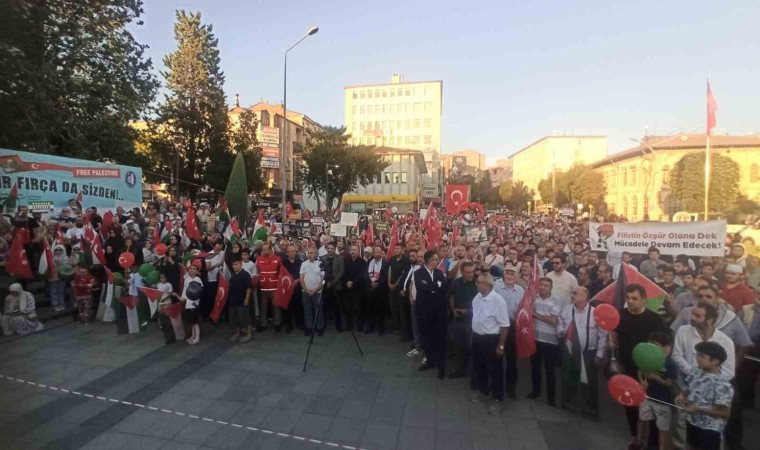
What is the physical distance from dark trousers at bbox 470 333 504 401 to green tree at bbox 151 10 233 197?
33.5 m

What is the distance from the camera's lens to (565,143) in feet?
336

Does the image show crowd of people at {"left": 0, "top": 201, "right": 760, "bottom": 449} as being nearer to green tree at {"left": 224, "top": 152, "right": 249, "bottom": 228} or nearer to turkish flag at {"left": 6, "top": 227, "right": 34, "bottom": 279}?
turkish flag at {"left": 6, "top": 227, "right": 34, "bottom": 279}

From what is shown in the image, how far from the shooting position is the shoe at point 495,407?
5523 mm

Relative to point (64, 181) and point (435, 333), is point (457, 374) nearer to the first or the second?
point (435, 333)

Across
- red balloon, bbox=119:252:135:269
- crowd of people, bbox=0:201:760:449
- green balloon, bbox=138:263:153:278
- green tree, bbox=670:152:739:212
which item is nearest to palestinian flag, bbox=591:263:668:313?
crowd of people, bbox=0:201:760:449

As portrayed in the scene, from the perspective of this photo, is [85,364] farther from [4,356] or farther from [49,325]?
[49,325]

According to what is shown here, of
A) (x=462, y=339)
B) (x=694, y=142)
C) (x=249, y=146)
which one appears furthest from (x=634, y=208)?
(x=462, y=339)

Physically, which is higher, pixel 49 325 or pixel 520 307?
pixel 520 307

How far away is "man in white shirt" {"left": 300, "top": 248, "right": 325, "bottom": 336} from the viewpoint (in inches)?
327

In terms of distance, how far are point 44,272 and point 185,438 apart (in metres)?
6.71

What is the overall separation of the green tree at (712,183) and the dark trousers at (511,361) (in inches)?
1410

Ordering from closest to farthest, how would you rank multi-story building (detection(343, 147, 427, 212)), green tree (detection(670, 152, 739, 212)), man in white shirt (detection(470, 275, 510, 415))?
man in white shirt (detection(470, 275, 510, 415)) → green tree (detection(670, 152, 739, 212)) → multi-story building (detection(343, 147, 427, 212))

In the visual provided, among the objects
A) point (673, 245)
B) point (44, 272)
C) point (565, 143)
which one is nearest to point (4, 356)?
point (44, 272)

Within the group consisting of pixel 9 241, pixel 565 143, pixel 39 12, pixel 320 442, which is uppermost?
pixel 565 143
